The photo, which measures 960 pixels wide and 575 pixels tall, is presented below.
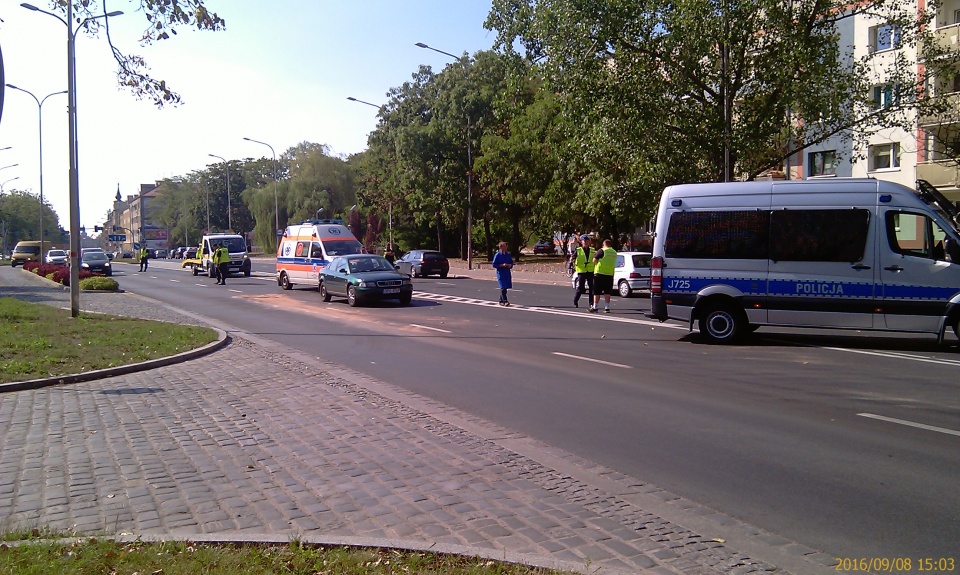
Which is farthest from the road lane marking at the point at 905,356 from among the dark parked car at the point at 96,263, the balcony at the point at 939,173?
the dark parked car at the point at 96,263

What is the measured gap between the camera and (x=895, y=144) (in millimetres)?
39688

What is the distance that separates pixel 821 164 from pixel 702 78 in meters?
18.9

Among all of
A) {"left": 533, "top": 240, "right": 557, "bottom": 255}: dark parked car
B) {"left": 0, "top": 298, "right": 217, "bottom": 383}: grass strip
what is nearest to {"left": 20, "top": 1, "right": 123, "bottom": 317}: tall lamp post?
{"left": 0, "top": 298, "right": 217, "bottom": 383}: grass strip

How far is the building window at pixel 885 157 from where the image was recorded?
132ft

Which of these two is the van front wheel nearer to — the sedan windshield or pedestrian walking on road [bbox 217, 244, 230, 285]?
the sedan windshield

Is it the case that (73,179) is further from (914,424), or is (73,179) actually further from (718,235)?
(914,424)

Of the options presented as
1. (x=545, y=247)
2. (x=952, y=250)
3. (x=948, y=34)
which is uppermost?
(x=948, y=34)

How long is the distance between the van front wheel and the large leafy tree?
14280 millimetres

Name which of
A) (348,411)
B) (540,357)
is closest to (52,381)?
(348,411)

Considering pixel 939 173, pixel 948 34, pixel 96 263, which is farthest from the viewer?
pixel 96 263

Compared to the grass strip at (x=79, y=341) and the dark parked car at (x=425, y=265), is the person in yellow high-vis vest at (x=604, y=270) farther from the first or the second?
the dark parked car at (x=425, y=265)

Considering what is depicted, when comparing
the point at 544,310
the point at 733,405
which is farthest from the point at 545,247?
the point at 733,405

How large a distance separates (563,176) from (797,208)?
28947mm

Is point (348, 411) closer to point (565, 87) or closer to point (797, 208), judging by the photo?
point (797, 208)
